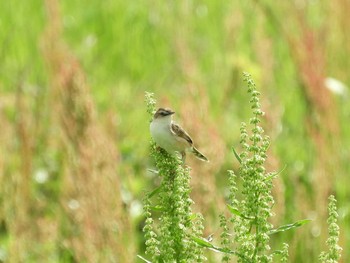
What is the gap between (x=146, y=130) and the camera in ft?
24.3

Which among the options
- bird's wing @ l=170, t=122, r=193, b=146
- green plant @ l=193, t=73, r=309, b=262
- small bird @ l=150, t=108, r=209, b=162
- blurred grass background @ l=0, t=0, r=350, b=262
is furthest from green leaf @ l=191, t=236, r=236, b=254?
blurred grass background @ l=0, t=0, r=350, b=262

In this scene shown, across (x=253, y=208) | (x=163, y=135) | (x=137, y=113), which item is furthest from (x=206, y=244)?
(x=137, y=113)

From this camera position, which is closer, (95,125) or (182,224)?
(182,224)

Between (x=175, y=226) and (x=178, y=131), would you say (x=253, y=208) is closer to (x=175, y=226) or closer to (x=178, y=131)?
(x=175, y=226)

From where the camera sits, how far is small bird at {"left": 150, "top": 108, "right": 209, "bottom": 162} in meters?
3.02

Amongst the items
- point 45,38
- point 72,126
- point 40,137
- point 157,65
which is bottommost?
point 72,126

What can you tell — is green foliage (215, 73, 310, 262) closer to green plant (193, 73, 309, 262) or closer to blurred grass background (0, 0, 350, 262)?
green plant (193, 73, 309, 262)

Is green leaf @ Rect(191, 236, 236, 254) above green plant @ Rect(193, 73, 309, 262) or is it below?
below

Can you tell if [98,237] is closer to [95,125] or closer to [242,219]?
[95,125]

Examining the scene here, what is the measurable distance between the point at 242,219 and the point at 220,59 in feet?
18.6

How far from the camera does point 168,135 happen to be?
3279 mm

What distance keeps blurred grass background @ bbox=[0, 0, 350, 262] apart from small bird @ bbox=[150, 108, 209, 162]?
68 cm

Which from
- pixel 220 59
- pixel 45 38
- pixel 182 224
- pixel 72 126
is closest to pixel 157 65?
pixel 220 59

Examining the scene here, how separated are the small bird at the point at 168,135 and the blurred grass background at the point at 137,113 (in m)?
0.68
